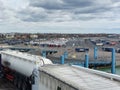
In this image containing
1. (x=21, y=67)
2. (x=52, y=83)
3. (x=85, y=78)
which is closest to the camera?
(x=85, y=78)

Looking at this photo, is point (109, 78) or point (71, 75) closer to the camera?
point (109, 78)

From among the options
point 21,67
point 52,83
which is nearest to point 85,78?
point 52,83

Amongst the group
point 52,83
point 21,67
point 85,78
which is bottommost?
point 21,67

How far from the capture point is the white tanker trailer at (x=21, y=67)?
20923 millimetres

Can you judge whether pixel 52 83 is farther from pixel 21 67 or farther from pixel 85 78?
pixel 21 67

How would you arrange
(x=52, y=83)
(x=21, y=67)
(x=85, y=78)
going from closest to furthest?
(x=85, y=78), (x=52, y=83), (x=21, y=67)

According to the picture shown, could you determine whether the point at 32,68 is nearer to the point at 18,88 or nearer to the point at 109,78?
the point at 18,88

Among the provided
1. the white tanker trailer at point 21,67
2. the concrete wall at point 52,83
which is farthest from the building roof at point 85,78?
the white tanker trailer at point 21,67

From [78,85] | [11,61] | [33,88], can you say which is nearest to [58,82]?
[78,85]

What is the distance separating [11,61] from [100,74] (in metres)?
13.5

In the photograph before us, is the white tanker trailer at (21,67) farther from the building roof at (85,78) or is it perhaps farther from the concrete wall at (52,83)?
the building roof at (85,78)

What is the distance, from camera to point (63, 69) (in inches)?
713

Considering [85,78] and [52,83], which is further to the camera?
[52,83]

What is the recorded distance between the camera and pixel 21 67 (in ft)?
77.3
